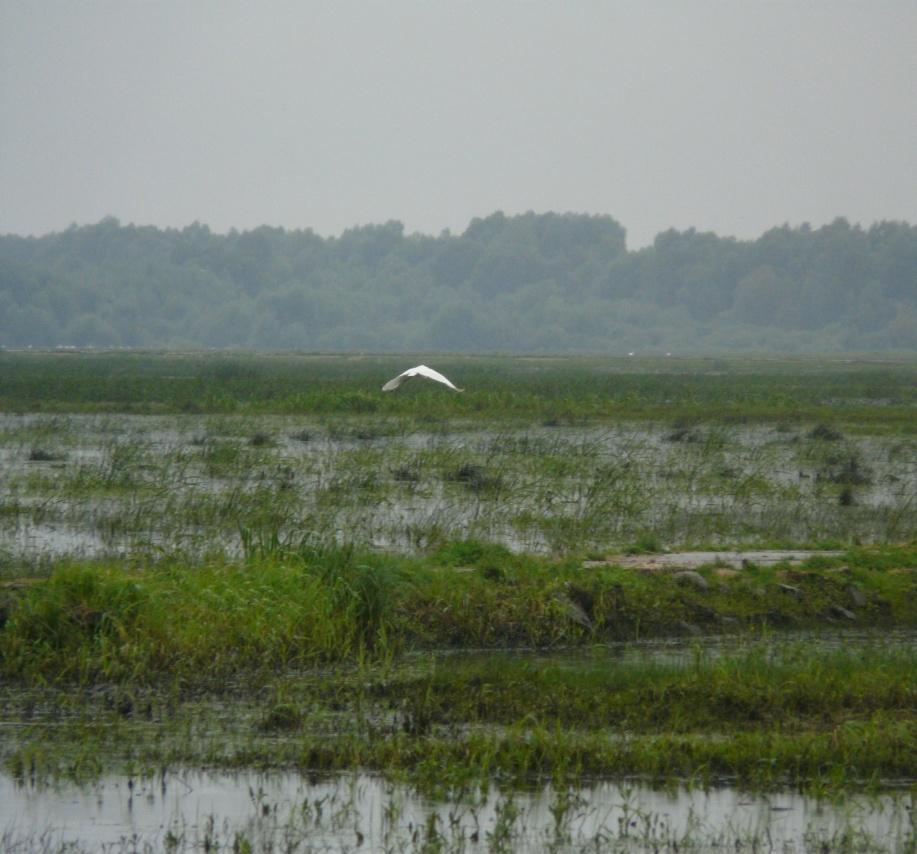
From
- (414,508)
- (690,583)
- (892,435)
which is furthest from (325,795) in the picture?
(892,435)

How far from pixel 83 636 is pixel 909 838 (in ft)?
17.4

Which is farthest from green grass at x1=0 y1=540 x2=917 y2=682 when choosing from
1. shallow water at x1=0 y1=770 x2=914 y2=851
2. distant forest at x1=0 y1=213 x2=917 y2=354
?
distant forest at x1=0 y1=213 x2=917 y2=354

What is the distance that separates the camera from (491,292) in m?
152

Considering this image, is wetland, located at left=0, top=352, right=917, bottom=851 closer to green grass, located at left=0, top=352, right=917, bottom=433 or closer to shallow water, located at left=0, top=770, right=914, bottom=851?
shallow water, located at left=0, top=770, right=914, bottom=851

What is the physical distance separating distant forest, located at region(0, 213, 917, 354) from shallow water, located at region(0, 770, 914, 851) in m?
131

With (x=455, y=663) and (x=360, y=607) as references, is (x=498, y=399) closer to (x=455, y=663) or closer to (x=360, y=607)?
(x=360, y=607)

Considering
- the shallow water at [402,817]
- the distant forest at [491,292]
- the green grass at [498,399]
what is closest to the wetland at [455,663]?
the shallow water at [402,817]

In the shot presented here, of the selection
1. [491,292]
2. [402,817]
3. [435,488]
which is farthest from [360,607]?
[491,292]

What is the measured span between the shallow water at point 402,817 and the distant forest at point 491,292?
429 feet

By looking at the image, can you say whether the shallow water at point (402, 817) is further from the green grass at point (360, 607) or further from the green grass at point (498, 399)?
the green grass at point (498, 399)

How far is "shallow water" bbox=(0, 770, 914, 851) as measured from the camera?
700 centimetres

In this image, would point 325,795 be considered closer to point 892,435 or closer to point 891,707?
point 891,707

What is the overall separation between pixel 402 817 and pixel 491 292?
478 feet

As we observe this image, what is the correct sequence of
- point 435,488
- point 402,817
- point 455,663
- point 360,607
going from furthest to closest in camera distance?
1. point 435,488
2. point 360,607
3. point 455,663
4. point 402,817
